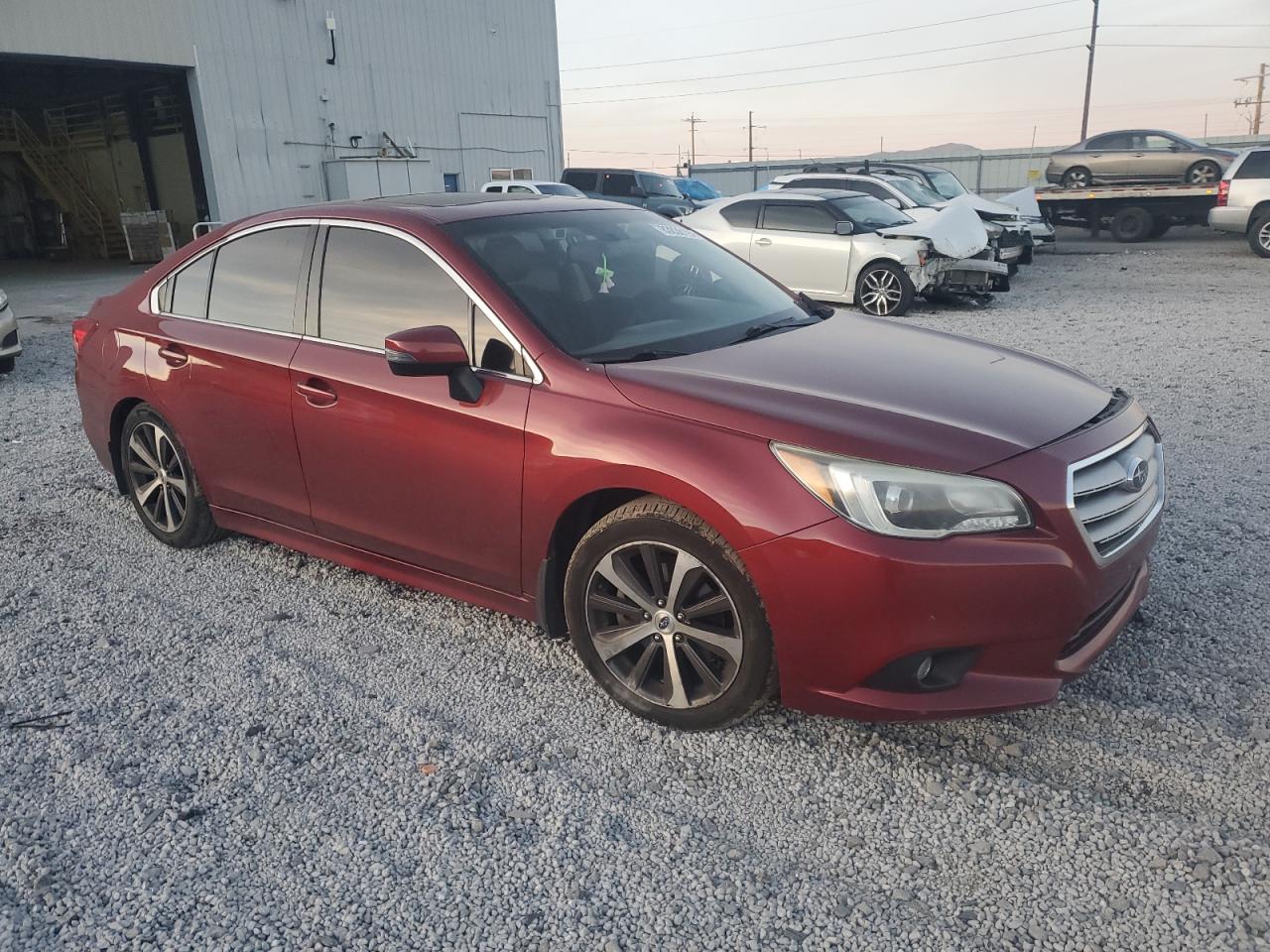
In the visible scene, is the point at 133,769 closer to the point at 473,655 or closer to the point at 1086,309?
the point at 473,655

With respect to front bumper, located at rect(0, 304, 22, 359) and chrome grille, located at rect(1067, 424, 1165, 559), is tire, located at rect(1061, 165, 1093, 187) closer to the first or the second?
front bumper, located at rect(0, 304, 22, 359)

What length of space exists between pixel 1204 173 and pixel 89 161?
94.1ft

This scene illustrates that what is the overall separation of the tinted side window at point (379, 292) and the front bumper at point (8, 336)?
7.21m

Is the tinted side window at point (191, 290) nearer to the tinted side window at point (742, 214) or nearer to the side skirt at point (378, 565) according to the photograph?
the side skirt at point (378, 565)

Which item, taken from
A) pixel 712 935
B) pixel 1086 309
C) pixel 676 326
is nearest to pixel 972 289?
pixel 1086 309

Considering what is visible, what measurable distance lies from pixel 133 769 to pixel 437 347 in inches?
64.0

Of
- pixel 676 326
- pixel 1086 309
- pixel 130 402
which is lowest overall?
pixel 1086 309

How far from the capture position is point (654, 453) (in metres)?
2.86

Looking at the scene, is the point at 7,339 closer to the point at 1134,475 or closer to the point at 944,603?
the point at 944,603

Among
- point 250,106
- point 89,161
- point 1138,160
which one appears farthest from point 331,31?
point 1138,160

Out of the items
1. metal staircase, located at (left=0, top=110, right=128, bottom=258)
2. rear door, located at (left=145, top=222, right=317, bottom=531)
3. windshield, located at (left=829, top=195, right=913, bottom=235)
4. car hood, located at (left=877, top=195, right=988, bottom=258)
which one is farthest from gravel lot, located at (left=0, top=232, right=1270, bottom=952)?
metal staircase, located at (left=0, top=110, right=128, bottom=258)

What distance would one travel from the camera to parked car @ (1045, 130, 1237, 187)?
1962 cm

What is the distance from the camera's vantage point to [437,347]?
3.13 m

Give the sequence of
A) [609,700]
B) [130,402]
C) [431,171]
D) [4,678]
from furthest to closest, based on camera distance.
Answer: [431,171] < [130,402] < [4,678] < [609,700]
